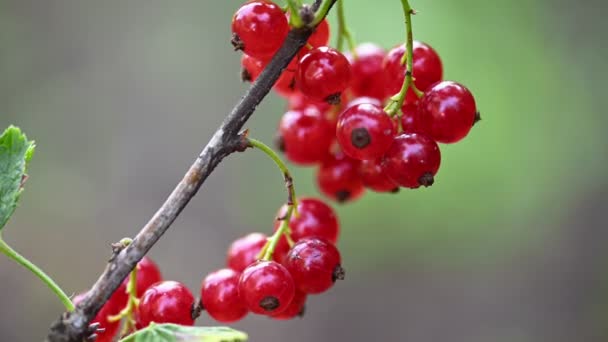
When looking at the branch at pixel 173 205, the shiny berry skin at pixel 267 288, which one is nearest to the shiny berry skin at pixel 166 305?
the shiny berry skin at pixel 267 288

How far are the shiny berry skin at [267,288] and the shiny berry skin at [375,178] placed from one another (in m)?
0.36

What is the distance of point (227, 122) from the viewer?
53.1 inches

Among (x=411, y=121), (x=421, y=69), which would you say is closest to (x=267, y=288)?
(x=411, y=121)

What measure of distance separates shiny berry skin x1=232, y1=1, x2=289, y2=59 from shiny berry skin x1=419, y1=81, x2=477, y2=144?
354mm

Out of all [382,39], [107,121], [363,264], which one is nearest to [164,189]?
[107,121]

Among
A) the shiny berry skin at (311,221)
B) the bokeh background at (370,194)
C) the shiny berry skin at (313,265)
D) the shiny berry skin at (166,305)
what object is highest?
the bokeh background at (370,194)

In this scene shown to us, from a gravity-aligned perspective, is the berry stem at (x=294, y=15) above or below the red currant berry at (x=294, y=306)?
above

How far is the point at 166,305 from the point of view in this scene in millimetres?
1505

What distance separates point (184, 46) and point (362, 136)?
5.93 m

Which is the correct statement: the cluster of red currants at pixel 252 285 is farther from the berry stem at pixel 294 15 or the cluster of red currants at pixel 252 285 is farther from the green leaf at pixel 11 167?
the berry stem at pixel 294 15

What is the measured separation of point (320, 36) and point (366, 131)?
342 millimetres

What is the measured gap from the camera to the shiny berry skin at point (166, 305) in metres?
1.50

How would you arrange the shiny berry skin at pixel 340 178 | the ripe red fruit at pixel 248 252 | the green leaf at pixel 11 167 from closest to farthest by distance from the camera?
the green leaf at pixel 11 167 → the ripe red fruit at pixel 248 252 → the shiny berry skin at pixel 340 178

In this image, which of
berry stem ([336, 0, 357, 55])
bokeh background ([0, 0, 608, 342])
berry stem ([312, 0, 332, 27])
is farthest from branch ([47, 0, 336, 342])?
bokeh background ([0, 0, 608, 342])
